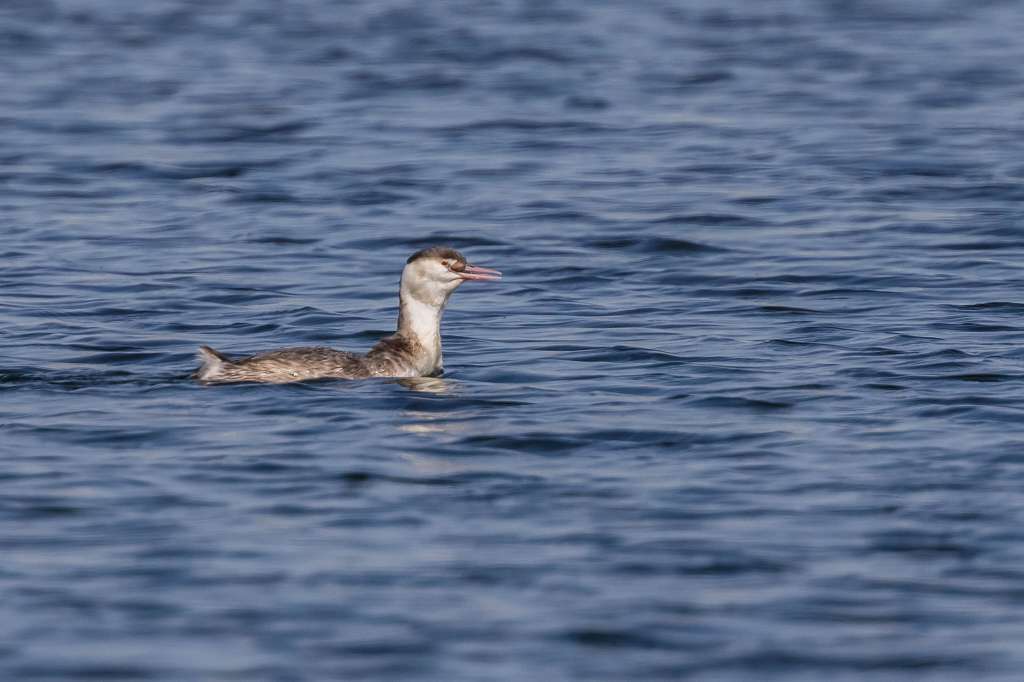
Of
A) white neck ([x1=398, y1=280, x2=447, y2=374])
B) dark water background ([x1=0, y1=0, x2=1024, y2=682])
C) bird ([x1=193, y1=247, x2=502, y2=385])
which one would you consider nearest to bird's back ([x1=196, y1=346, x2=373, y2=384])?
bird ([x1=193, y1=247, x2=502, y2=385])

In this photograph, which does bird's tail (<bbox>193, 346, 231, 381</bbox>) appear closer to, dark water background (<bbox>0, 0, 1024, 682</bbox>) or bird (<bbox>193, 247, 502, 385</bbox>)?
bird (<bbox>193, 247, 502, 385</bbox>)

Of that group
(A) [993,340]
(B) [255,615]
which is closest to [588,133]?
(A) [993,340]

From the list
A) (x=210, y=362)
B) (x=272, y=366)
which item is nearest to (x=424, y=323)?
(x=272, y=366)

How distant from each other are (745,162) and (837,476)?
1410cm

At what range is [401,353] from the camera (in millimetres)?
14734

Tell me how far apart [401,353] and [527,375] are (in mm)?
967

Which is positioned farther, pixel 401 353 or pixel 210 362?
pixel 401 353

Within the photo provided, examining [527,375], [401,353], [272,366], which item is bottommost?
[527,375]

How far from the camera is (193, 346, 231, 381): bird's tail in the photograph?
45.0 feet

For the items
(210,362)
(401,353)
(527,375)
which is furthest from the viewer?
(527,375)

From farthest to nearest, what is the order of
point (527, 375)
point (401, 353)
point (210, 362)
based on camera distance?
point (527, 375) < point (401, 353) < point (210, 362)

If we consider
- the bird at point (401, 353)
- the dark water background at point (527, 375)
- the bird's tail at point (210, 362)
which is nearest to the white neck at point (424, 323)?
the bird at point (401, 353)

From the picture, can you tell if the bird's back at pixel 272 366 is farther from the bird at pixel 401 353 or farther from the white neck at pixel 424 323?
the white neck at pixel 424 323

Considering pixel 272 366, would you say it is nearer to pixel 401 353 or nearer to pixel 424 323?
pixel 401 353
